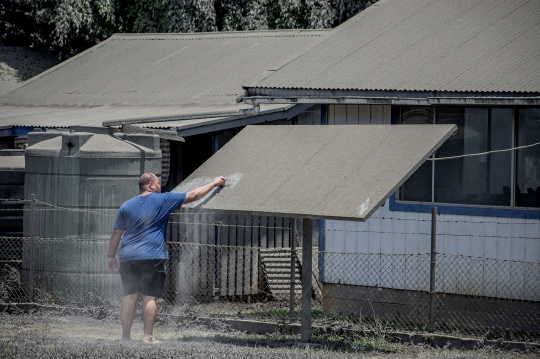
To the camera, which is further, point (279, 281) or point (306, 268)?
point (279, 281)

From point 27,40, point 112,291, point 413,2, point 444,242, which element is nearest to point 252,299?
point 112,291

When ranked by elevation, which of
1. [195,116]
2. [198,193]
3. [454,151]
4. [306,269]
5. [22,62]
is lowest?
[306,269]

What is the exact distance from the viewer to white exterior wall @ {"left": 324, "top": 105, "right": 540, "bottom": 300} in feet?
31.6

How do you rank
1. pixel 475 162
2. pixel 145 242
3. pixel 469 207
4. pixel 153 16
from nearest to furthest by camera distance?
pixel 145 242
pixel 469 207
pixel 475 162
pixel 153 16

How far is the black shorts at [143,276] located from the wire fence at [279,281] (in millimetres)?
1149

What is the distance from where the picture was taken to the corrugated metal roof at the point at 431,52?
9969 millimetres

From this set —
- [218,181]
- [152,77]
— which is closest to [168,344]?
[218,181]

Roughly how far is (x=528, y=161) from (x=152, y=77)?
8.91 metres

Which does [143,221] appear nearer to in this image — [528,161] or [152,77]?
[528,161]

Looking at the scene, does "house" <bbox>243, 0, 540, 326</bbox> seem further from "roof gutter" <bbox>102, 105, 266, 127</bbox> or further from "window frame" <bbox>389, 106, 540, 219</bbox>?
"roof gutter" <bbox>102, 105, 266, 127</bbox>

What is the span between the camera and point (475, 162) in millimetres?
10164

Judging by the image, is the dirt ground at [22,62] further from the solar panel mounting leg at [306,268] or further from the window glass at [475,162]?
the solar panel mounting leg at [306,268]

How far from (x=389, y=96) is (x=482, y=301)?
2.61 metres

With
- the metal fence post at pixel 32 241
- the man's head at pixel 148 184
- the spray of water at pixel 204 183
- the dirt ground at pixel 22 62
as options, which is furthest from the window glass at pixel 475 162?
the dirt ground at pixel 22 62
